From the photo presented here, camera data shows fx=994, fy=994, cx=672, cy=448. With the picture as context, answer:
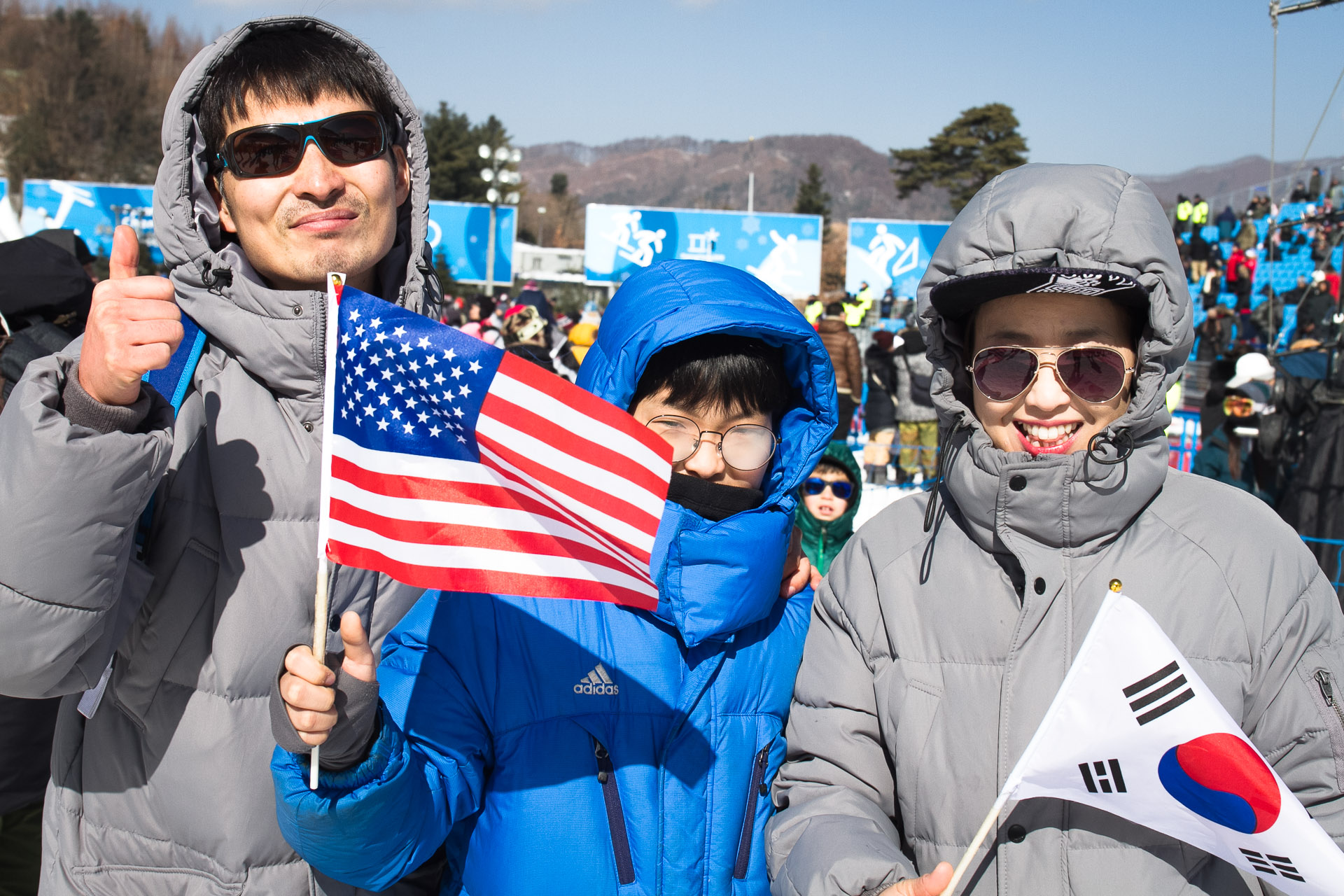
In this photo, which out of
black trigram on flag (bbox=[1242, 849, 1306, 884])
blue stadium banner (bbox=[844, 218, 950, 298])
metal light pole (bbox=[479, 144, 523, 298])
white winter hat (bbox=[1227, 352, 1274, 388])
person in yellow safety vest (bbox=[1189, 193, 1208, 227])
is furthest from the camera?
person in yellow safety vest (bbox=[1189, 193, 1208, 227])

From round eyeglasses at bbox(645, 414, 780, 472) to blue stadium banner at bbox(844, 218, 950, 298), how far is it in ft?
53.0

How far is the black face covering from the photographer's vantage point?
211cm

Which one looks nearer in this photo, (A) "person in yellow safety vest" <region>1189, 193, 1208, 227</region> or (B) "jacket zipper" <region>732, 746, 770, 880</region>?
(B) "jacket zipper" <region>732, 746, 770, 880</region>

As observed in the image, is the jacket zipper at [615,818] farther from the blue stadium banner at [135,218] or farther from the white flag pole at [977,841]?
the blue stadium banner at [135,218]

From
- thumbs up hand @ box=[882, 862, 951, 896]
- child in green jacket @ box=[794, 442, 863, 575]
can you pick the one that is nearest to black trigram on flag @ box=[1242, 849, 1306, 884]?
thumbs up hand @ box=[882, 862, 951, 896]

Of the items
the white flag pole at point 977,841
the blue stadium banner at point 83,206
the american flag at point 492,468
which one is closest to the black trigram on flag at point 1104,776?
the white flag pole at point 977,841

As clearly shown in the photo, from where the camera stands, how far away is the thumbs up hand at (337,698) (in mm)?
1531

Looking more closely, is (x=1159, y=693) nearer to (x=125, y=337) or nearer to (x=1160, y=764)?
(x=1160, y=764)

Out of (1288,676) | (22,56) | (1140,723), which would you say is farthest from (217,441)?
(22,56)

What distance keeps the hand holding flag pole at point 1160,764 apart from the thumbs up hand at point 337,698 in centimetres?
97

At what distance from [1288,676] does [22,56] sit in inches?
3026

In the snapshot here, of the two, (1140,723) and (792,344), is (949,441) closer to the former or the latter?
(792,344)

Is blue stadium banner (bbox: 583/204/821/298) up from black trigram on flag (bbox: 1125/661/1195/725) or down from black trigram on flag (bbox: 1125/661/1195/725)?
up

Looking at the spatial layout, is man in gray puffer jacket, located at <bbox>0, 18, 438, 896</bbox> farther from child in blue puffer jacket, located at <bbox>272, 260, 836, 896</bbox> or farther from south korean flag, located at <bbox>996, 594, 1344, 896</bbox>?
south korean flag, located at <bbox>996, 594, 1344, 896</bbox>
